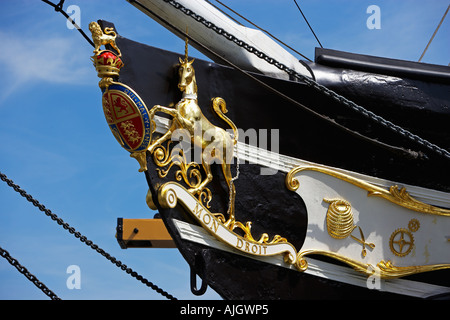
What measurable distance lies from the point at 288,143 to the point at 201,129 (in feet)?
2.49

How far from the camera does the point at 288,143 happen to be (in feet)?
17.7

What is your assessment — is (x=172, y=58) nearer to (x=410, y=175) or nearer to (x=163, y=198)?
(x=163, y=198)

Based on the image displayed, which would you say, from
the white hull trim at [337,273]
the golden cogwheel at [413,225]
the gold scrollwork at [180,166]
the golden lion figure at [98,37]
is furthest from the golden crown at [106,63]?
the golden cogwheel at [413,225]

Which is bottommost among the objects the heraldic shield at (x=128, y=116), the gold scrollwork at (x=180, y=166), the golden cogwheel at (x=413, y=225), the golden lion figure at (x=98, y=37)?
the golden cogwheel at (x=413, y=225)

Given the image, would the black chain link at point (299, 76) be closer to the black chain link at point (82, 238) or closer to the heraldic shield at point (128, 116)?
the heraldic shield at point (128, 116)

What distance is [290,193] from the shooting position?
17.5 ft

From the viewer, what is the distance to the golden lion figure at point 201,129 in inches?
192

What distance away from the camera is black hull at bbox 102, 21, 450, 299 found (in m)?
4.88

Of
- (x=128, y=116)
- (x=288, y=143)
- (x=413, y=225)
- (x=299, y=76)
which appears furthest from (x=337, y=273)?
(x=128, y=116)

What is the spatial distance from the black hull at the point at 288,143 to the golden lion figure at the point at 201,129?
6cm

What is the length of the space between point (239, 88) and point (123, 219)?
8.31ft

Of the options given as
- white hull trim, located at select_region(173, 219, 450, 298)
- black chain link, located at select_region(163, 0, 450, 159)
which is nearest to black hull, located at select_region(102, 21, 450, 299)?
white hull trim, located at select_region(173, 219, 450, 298)

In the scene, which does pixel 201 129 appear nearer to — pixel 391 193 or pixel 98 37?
pixel 98 37
